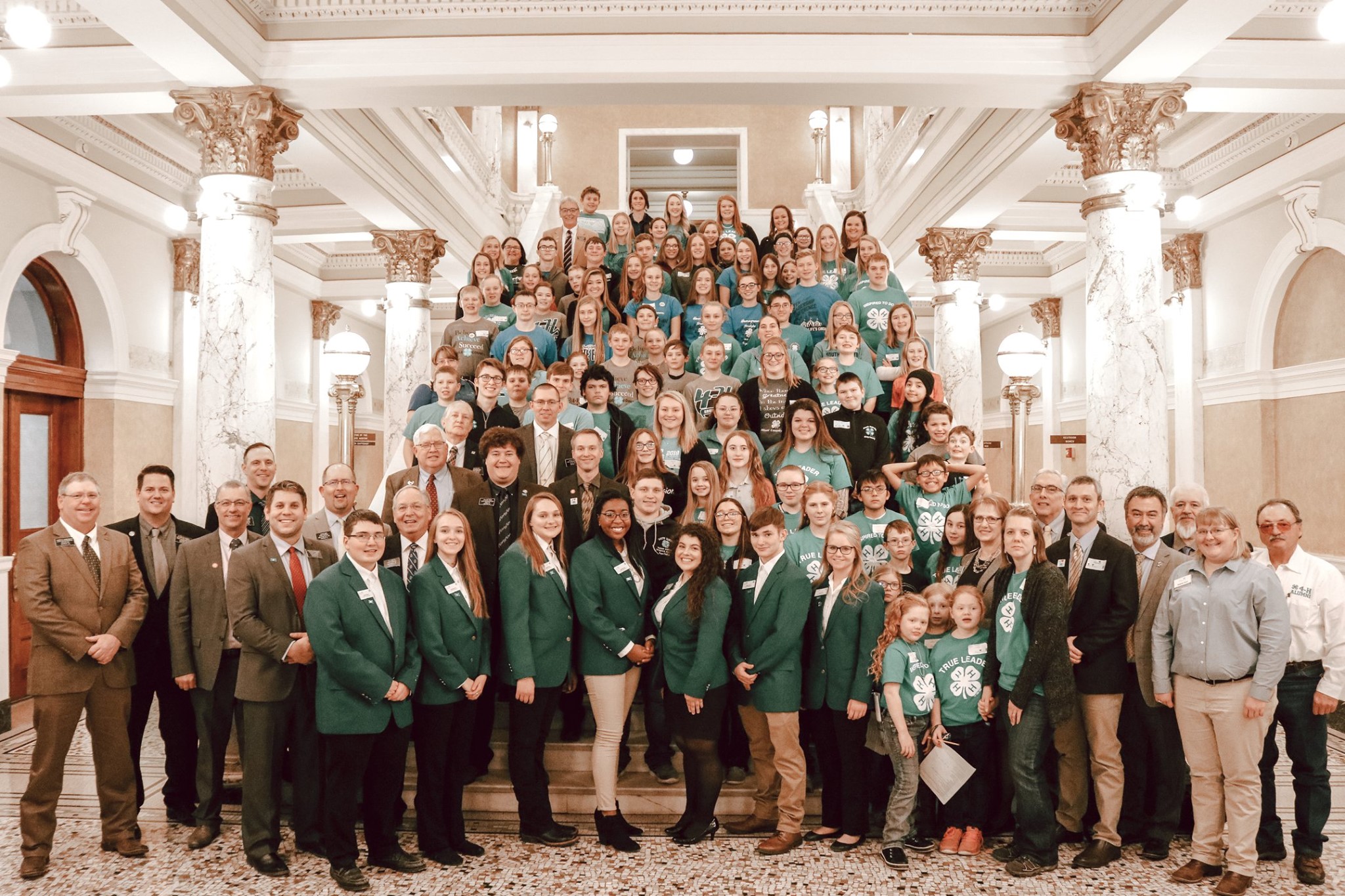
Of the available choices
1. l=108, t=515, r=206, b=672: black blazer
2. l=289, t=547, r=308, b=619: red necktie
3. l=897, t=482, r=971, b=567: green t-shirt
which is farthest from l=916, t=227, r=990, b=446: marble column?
l=108, t=515, r=206, b=672: black blazer

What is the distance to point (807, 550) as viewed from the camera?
18.0ft

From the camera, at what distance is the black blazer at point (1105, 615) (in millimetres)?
5000

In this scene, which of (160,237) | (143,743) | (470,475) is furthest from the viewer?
(160,237)

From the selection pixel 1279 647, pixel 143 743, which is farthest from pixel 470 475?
pixel 1279 647

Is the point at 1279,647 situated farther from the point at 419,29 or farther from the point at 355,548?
the point at 419,29

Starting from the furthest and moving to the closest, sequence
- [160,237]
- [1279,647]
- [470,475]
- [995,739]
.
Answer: [160,237]
[470,475]
[995,739]
[1279,647]

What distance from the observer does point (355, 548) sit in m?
4.64

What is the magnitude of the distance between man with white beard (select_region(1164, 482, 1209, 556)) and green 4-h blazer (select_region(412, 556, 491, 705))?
416cm

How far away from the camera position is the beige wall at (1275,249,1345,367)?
33.5 feet

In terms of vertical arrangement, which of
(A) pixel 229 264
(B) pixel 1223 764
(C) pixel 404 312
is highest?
(C) pixel 404 312

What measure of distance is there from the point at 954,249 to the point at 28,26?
10444 mm

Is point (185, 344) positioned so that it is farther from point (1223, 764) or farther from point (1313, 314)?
point (1313, 314)

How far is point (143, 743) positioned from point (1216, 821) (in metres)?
7.37

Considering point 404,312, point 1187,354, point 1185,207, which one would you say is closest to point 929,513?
point 1185,207
